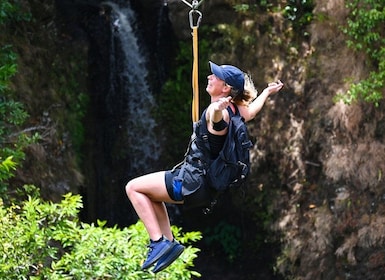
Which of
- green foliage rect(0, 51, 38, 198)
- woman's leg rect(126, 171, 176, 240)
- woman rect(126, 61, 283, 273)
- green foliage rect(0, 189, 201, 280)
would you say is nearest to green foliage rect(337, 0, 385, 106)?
green foliage rect(0, 189, 201, 280)

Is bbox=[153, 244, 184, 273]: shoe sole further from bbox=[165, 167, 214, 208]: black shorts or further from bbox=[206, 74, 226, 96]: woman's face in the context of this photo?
bbox=[206, 74, 226, 96]: woman's face

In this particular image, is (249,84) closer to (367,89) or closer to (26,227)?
(26,227)

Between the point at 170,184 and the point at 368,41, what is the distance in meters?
6.32

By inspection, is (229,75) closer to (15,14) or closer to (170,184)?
(170,184)

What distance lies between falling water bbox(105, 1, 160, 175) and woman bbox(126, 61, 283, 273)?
8.14 metres

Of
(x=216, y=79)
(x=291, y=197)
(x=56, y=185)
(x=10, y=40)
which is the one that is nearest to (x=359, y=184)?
(x=291, y=197)

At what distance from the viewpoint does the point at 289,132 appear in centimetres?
1084

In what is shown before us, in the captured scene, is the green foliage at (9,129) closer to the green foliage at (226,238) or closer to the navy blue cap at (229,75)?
the navy blue cap at (229,75)

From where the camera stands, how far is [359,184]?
9.86 m

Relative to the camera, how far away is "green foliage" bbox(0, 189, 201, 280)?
5918 mm

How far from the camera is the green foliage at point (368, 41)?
9.61 metres

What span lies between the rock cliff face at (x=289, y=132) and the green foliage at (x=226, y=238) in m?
0.15

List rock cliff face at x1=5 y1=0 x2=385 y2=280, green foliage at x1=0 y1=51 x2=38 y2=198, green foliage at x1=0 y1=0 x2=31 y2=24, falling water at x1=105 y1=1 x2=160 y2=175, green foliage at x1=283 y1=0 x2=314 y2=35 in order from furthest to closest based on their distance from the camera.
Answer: falling water at x1=105 y1=1 x2=160 y2=175 < green foliage at x1=283 y1=0 x2=314 y2=35 < rock cliff face at x1=5 y1=0 x2=385 y2=280 < green foliage at x1=0 y1=0 x2=31 y2=24 < green foliage at x1=0 y1=51 x2=38 y2=198

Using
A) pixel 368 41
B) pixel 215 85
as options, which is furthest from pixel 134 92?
pixel 215 85
